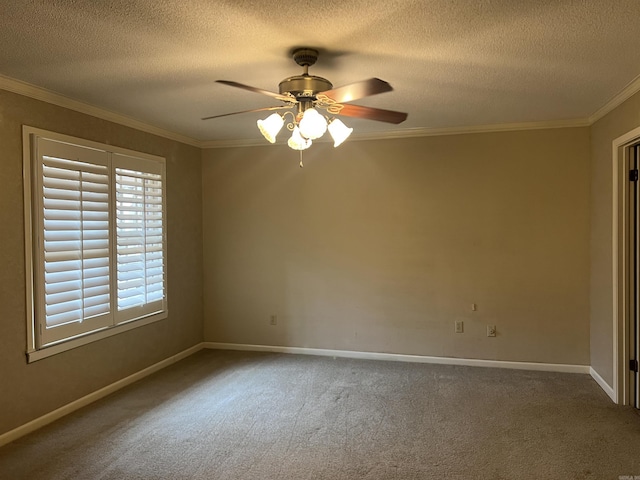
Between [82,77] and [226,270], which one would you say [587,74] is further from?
[226,270]

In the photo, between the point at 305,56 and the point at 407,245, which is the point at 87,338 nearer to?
the point at 305,56

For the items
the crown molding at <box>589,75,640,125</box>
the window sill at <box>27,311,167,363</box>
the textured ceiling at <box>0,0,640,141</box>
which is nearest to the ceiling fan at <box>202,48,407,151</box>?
the textured ceiling at <box>0,0,640,141</box>

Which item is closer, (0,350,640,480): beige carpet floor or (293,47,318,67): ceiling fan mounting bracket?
(293,47,318,67): ceiling fan mounting bracket

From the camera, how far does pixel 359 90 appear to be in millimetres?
2242

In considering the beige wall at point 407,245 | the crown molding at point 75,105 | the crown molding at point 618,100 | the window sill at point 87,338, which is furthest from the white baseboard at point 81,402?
the crown molding at point 618,100

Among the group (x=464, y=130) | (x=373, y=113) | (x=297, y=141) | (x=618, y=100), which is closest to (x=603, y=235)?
(x=618, y=100)

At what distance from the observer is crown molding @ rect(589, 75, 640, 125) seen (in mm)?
3057

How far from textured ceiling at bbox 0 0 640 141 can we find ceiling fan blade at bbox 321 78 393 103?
27 centimetres

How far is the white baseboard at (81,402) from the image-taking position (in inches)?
117

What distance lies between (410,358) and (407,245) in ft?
3.92

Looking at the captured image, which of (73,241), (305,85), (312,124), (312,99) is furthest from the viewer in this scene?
(73,241)

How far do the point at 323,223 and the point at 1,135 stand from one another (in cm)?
295

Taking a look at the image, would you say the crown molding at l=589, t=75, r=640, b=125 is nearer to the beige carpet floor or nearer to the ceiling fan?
the ceiling fan

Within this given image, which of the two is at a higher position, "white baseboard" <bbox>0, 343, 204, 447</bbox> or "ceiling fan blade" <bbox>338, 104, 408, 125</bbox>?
"ceiling fan blade" <bbox>338, 104, 408, 125</bbox>
